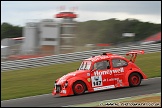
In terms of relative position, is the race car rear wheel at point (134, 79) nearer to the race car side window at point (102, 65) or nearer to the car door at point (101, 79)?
the car door at point (101, 79)

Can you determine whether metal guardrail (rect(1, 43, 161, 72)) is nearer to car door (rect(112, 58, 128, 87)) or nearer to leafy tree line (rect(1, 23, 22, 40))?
car door (rect(112, 58, 128, 87))

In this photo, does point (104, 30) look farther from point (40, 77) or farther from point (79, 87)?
point (79, 87)

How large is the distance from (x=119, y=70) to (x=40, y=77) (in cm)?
909

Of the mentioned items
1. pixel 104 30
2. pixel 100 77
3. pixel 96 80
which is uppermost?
pixel 104 30

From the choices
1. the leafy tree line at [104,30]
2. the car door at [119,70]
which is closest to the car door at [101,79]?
the car door at [119,70]

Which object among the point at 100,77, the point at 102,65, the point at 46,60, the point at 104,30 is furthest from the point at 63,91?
the point at 104,30

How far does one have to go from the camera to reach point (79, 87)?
40.7ft

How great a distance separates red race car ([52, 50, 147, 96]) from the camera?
12359mm

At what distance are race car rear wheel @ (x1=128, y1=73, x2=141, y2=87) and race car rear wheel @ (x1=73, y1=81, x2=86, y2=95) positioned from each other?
172cm

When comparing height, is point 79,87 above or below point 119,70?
below

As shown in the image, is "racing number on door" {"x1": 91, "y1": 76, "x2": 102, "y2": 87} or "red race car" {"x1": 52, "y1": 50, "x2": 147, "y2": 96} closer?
"red race car" {"x1": 52, "y1": 50, "x2": 147, "y2": 96}

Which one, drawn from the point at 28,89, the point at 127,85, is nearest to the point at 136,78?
the point at 127,85

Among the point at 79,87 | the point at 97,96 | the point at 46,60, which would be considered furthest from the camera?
the point at 46,60

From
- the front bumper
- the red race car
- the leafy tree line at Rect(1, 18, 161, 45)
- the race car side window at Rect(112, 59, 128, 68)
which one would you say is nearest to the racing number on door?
the red race car
